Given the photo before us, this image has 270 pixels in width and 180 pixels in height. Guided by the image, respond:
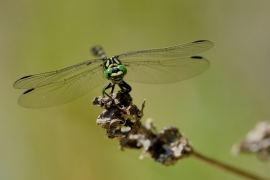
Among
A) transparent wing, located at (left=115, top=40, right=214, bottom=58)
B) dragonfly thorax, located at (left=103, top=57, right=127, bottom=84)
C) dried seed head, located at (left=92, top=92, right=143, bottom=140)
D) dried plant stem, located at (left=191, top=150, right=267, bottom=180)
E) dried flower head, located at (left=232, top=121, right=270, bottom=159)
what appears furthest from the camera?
transparent wing, located at (left=115, top=40, right=214, bottom=58)

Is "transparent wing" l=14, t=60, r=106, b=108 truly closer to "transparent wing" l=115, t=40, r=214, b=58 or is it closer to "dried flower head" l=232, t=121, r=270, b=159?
"transparent wing" l=115, t=40, r=214, b=58

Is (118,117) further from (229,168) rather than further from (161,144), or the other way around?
(229,168)

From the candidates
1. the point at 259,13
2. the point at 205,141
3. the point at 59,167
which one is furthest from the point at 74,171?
the point at 259,13

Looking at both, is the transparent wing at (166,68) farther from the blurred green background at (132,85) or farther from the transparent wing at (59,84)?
the blurred green background at (132,85)

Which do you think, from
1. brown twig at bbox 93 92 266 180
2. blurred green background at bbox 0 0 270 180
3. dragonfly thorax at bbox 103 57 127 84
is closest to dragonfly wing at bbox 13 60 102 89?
dragonfly thorax at bbox 103 57 127 84

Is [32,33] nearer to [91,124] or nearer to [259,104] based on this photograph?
[91,124]

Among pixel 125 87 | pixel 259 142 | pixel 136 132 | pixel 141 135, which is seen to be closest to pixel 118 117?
pixel 136 132

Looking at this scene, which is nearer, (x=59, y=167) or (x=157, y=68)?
(x=157, y=68)
